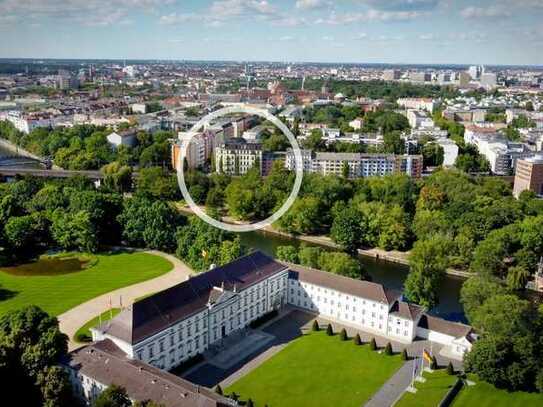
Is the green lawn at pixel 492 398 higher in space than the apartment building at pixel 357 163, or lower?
lower

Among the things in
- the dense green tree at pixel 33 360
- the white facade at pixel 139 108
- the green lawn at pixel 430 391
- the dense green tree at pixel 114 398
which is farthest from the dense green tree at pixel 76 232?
the white facade at pixel 139 108

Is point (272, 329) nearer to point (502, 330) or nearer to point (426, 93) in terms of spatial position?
point (502, 330)

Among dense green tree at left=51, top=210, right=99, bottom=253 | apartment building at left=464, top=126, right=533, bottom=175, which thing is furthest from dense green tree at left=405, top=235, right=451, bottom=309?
apartment building at left=464, top=126, right=533, bottom=175

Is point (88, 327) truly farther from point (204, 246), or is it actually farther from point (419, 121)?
point (419, 121)

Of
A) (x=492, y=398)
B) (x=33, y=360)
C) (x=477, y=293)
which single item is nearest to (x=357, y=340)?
(x=492, y=398)

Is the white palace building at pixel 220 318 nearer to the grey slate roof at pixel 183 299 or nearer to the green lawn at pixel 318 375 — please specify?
the grey slate roof at pixel 183 299

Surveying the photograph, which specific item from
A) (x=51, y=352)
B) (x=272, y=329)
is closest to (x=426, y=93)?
(x=272, y=329)

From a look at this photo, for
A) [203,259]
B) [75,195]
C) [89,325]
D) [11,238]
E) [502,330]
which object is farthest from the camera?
[75,195]
